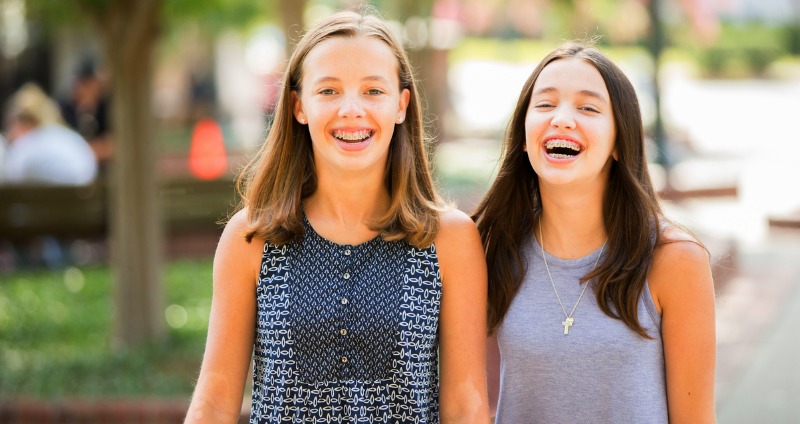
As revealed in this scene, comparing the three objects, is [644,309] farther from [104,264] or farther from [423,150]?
[104,264]

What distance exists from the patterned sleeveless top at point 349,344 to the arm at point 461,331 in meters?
0.04

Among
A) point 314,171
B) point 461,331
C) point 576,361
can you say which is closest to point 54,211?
point 314,171

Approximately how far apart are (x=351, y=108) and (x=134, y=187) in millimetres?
5211

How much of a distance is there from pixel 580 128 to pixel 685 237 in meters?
0.37

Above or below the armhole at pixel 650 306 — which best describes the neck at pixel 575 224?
above

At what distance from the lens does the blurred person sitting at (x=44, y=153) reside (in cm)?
1101

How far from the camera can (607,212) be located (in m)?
2.88

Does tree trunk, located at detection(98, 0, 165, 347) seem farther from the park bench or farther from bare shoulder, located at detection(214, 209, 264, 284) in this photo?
bare shoulder, located at detection(214, 209, 264, 284)

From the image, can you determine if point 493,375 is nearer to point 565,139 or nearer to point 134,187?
point 134,187

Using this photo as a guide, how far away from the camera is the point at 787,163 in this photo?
16203 mm

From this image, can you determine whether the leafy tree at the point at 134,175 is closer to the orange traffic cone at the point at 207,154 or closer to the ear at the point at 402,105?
the ear at the point at 402,105

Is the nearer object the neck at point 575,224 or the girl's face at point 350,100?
the girl's face at point 350,100

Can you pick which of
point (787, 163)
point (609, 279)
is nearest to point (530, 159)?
point (609, 279)

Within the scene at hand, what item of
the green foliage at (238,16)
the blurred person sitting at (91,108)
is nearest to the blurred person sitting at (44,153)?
the green foliage at (238,16)
